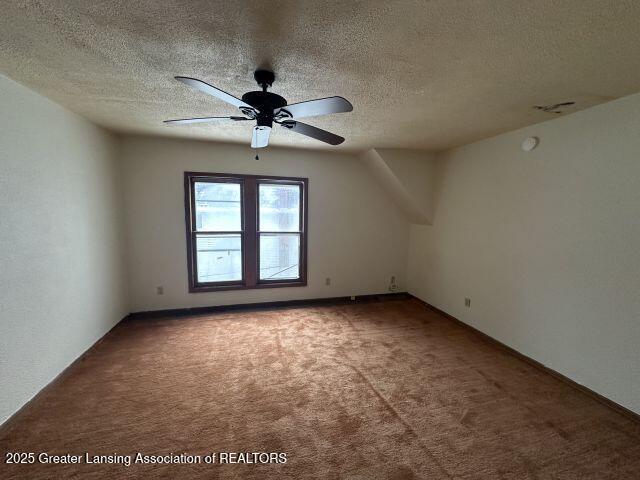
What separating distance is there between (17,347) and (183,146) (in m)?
2.58

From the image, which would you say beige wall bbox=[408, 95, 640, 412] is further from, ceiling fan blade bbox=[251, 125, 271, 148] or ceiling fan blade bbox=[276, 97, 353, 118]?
ceiling fan blade bbox=[251, 125, 271, 148]

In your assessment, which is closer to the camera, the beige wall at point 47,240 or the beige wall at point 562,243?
the beige wall at point 47,240

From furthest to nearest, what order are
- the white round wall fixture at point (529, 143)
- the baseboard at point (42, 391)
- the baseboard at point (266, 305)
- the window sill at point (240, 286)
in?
the window sill at point (240, 286) < the baseboard at point (266, 305) < the white round wall fixture at point (529, 143) < the baseboard at point (42, 391)

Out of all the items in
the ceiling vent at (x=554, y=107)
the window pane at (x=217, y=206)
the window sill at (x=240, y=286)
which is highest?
the ceiling vent at (x=554, y=107)

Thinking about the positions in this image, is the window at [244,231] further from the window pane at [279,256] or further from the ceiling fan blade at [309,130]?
the ceiling fan blade at [309,130]

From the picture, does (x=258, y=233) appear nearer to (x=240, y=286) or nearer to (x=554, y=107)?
(x=240, y=286)

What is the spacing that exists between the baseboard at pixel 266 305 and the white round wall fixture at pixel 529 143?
108 inches

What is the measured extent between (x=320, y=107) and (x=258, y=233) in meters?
2.66

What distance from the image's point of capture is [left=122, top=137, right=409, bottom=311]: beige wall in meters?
3.52

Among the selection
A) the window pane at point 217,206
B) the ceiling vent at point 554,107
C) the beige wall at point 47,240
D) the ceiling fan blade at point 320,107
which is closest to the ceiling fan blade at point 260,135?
the ceiling fan blade at point 320,107

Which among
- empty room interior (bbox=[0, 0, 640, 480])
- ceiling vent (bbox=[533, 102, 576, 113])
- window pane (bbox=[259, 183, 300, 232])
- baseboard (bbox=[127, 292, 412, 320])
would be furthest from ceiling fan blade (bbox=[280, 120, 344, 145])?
baseboard (bbox=[127, 292, 412, 320])

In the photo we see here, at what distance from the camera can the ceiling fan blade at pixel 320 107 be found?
1464mm

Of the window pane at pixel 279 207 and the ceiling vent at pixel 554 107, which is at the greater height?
the ceiling vent at pixel 554 107

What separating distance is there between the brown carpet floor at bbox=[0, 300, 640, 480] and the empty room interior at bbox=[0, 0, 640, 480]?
0.06ft
